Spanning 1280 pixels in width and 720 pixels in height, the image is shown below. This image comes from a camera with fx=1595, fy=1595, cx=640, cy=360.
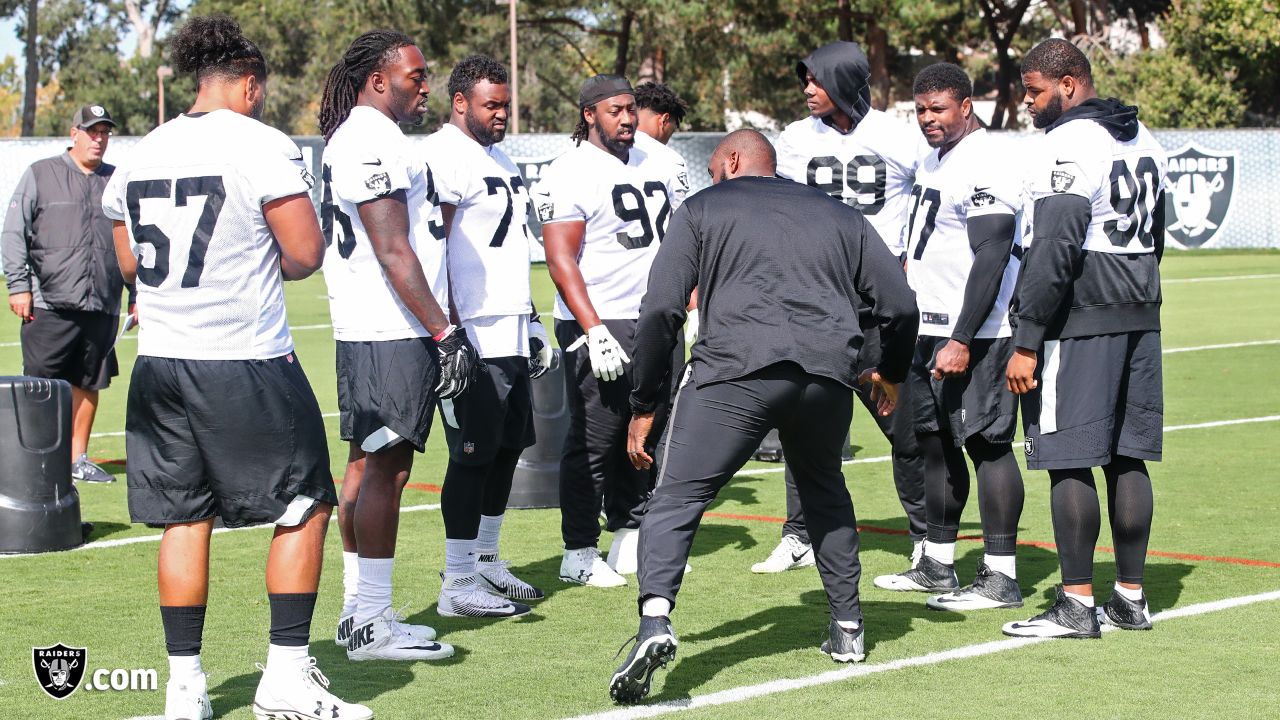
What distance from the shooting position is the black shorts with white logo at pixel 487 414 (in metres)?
6.63

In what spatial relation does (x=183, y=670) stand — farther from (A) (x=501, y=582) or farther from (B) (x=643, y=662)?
(A) (x=501, y=582)

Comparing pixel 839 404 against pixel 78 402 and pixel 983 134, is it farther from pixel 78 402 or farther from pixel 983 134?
pixel 78 402

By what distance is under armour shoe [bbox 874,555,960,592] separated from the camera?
23.4ft

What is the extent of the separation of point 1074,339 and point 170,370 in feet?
11.1

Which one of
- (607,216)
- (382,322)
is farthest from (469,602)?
(607,216)

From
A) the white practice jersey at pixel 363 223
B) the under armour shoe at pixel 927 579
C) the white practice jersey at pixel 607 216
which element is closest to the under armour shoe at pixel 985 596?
the under armour shoe at pixel 927 579

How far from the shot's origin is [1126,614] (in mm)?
6316

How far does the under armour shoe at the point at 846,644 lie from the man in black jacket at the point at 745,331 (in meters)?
0.72

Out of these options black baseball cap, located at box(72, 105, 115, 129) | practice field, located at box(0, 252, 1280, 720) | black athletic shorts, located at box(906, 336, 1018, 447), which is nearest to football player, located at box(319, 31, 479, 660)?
practice field, located at box(0, 252, 1280, 720)

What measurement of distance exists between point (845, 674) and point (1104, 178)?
2.14m

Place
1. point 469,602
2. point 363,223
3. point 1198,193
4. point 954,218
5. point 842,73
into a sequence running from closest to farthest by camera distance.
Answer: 1. point 363,223
2. point 469,602
3. point 954,218
4. point 842,73
5. point 1198,193

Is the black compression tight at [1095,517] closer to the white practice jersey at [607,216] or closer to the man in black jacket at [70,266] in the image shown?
the white practice jersey at [607,216]

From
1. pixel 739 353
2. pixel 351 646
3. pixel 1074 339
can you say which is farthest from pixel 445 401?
pixel 1074 339

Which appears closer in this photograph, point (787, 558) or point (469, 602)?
point (469, 602)
